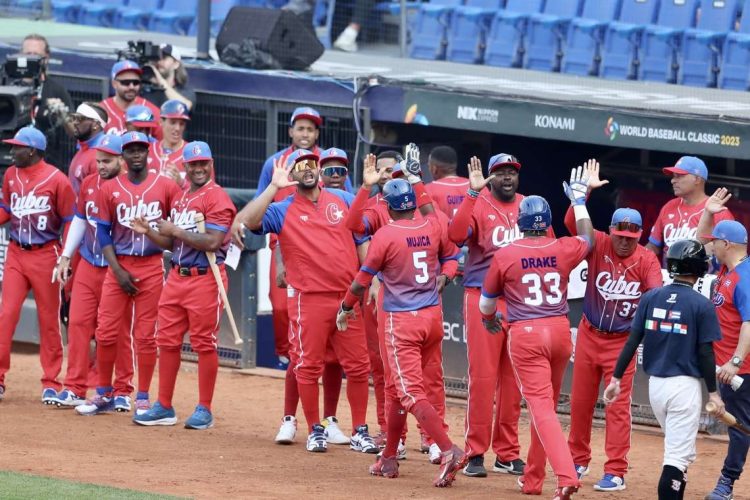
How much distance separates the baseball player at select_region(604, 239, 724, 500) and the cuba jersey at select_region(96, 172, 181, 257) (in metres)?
3.84

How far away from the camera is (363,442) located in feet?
29.9

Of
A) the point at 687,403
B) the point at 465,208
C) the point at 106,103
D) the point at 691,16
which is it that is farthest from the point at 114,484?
the point at 691,16

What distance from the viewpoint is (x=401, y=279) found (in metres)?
8.10

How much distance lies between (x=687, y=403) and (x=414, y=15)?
1164 cm

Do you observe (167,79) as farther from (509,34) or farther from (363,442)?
(509,34)

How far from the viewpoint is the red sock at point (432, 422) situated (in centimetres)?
788

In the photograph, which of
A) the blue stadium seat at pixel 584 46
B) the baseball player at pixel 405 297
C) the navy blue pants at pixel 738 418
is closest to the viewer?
the navy blue pants at pixel 738 418

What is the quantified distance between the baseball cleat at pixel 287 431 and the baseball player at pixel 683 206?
2.61m

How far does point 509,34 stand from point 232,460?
393 inches

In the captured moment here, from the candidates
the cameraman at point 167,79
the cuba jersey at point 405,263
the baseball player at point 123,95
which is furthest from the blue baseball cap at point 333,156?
the cameraman at point 167,79

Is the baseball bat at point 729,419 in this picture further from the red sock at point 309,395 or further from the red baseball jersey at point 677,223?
the red sock at point 309,395

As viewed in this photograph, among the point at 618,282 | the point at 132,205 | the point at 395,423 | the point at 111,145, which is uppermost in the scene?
the point at 111,145

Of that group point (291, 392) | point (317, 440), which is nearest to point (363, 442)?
point (317, 440)

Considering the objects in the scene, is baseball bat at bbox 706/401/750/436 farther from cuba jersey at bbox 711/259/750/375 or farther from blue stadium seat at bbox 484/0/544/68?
blue stadium seat at bbox 484/0/544/68
